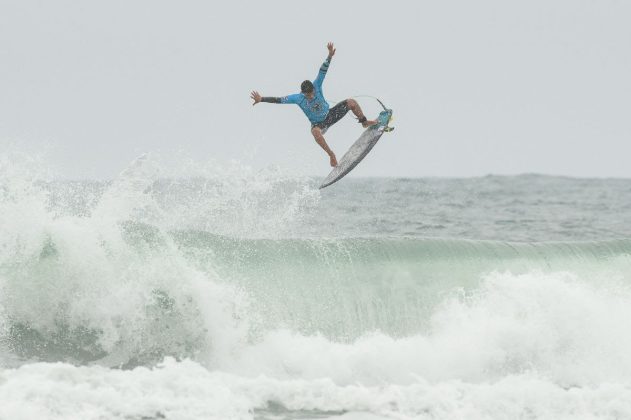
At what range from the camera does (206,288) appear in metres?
10.2

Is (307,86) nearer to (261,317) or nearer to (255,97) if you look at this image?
(255,97)

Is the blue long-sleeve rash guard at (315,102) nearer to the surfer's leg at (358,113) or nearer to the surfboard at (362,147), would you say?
the surfer's leg at (358,113)

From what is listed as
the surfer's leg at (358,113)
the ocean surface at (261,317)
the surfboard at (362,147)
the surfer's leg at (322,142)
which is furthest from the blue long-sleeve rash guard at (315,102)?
the ocean surface at (261,317)

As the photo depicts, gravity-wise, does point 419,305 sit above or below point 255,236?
below

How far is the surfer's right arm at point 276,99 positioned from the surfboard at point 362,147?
1.21 metres

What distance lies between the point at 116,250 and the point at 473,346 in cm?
462

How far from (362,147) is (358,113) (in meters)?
0.52

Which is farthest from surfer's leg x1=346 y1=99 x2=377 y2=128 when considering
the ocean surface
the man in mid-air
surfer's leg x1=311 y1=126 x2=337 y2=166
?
the ocean surface

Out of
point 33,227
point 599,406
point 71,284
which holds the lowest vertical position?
point 599,406

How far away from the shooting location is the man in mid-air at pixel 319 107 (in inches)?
465

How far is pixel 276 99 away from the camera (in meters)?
11.7

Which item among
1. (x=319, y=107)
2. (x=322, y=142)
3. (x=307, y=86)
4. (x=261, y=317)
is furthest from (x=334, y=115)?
(x=261, y=317)

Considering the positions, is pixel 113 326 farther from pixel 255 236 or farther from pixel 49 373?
pixel 255 236

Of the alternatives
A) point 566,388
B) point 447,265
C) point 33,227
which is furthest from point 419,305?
point 33,227
